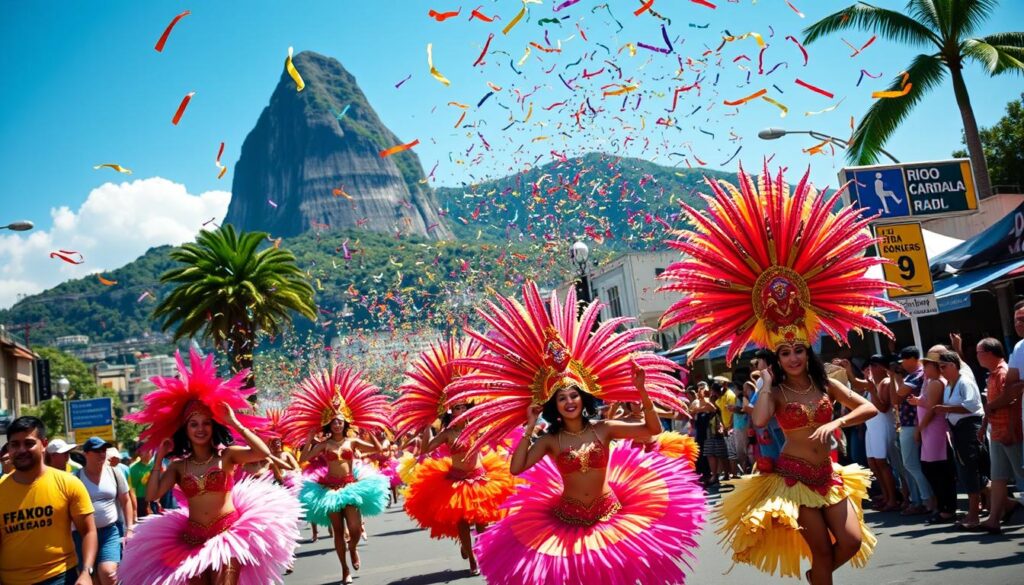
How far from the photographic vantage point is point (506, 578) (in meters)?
6.44

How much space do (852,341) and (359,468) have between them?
19186mm

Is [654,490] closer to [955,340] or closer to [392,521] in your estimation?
[955,340]

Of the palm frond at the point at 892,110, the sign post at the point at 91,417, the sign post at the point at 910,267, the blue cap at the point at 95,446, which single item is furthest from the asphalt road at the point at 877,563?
the sign post at the point at 91,417

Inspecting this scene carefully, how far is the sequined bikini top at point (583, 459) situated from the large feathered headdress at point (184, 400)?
3.14m

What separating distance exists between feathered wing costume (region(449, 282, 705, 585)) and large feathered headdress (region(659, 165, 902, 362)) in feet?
1.87

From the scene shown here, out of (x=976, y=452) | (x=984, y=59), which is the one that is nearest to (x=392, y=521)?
(x=976, y=452)

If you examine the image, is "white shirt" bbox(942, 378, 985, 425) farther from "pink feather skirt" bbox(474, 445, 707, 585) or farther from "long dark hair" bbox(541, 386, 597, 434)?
"long dark hair" bbox(541, 386, 597, 434)

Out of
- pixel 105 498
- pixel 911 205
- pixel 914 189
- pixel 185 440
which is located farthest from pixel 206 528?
pixel 914 189

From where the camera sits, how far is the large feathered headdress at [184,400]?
28.1 ft

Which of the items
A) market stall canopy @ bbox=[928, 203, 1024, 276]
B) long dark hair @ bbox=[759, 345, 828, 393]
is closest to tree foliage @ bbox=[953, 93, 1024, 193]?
market stall canopy @ bbox=[928, 203, 1024, 276]

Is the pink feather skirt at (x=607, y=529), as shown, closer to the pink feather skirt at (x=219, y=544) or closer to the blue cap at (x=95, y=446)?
the pink feather skirt at (x=219, y=544)

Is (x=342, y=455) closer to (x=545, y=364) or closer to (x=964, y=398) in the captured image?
(x=545, y=364)

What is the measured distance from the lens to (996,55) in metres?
25.1

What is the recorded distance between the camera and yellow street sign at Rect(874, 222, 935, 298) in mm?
14016
